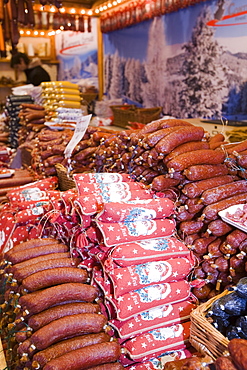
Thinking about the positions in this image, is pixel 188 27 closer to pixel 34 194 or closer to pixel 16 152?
pixel 16 152

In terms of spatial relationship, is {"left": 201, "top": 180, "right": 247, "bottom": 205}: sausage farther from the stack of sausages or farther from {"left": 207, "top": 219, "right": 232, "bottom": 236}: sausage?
the stack of sausages

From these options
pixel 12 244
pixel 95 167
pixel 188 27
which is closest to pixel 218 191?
pixel 95 167

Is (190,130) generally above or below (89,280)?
above

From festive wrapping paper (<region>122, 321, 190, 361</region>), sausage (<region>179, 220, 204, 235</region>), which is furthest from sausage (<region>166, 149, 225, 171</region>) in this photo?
festive wrapping paper (<region>122, 321, 190, 361</region>)

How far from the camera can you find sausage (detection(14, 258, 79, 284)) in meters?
1.98

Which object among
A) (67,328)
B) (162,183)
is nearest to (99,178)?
(162,183)

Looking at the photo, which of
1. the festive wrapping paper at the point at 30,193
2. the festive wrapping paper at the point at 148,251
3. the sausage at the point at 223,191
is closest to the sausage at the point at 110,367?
the festive wrapping paper at the point at 148,251

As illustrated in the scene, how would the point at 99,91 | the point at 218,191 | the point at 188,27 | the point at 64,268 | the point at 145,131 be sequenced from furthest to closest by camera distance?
the point at 99,91, the point at 188,27, the point at 145,131, the point at 218,191, the point at 64,268

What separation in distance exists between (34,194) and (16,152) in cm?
257

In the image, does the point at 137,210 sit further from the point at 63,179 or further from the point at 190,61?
the point at 190,61

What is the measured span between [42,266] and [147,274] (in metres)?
0.59

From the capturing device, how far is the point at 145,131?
8.30 feet

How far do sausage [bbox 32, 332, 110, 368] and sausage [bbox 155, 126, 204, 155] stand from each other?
3.68ft

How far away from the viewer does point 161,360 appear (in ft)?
5.74
